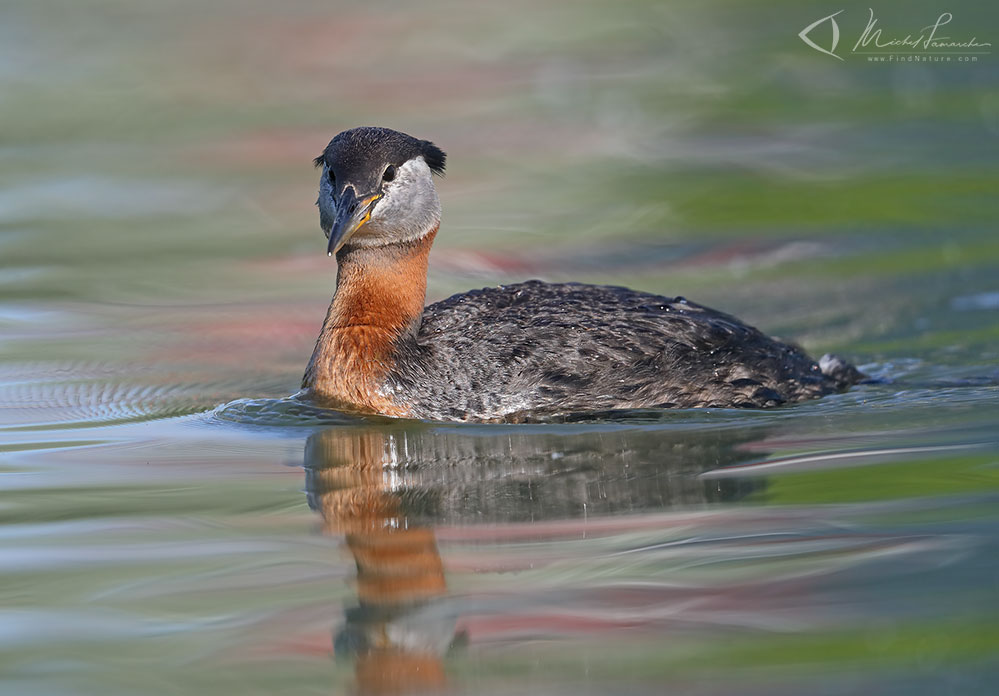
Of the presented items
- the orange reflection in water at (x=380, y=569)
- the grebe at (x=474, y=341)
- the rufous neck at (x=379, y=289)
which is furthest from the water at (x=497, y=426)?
the rufous neck at (x=379, y=289)

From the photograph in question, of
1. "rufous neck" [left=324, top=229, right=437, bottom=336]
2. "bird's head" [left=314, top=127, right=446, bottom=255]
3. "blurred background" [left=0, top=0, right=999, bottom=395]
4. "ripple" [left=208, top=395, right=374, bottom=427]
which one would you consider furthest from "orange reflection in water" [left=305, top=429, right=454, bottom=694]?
"blurred background" [left=0, top=0, right=999, bottom=395]

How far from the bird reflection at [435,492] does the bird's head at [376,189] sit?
148cm

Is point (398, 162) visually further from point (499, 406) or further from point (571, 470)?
point (571, 470)

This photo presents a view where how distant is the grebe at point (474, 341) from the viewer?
10234 mm

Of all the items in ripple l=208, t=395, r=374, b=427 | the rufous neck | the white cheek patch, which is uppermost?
the white cheek patch

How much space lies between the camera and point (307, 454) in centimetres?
957

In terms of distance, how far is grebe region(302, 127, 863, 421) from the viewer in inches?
403

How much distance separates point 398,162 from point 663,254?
547cm

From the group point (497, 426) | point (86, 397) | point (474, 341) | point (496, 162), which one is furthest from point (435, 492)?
point (496, 162)

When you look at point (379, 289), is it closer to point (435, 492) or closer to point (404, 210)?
point (404, 210)

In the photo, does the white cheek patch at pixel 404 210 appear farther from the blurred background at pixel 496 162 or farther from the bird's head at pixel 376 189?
the blurred background at pixel 496 162

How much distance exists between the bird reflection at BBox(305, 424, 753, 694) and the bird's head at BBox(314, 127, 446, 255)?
1.48 metres

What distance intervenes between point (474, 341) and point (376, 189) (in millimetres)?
1270

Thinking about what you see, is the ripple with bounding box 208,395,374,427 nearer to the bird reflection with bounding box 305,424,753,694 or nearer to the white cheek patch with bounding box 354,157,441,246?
the bird reflection with bounding box 305,424,753,694
